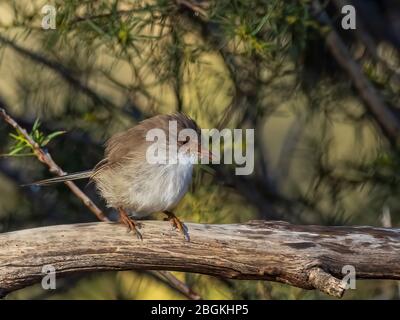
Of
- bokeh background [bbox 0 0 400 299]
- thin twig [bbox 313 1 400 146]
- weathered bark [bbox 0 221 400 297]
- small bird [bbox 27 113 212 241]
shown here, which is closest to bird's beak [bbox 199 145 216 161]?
small bird [bbox 27 113 212 241]

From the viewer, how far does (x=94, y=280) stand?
5887 millimetres

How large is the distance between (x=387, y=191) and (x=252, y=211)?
0.83m

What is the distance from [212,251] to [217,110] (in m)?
1.55

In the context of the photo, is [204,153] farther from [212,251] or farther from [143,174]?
[212,251]

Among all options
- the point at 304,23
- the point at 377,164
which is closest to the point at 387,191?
the point at 377,164

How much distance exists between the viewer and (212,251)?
409 cm

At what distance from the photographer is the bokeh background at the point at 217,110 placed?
17.1 feet

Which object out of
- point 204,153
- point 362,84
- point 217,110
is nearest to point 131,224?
point 204,153

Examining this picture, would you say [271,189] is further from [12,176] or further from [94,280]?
[12,176]

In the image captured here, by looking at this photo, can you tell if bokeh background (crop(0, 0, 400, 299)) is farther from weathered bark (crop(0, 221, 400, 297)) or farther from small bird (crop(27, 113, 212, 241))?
weathered bark (crop(0, 221, 400, 297))

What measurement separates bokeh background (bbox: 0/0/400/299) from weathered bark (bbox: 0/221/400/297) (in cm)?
111

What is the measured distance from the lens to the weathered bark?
157 inches

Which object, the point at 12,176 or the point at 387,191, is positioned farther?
the point at 12,176

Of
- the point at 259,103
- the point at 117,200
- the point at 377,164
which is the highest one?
the point at 259,103
